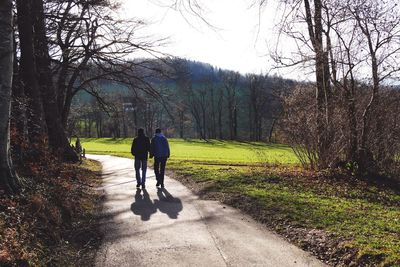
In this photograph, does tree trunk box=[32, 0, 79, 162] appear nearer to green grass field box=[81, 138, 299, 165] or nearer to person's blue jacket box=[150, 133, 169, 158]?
person's blue jacket box=[150, 133, 169, 158]

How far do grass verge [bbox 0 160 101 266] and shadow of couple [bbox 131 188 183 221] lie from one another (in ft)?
3.30

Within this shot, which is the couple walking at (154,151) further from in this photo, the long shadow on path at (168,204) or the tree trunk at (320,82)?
the tree trunk at (320,82)

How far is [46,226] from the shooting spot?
7.12m

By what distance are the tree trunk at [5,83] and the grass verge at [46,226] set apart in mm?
482

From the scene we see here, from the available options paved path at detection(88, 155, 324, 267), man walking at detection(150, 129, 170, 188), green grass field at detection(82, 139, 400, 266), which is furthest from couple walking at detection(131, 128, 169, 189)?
paved path at detection(88, 155, 324, 267)

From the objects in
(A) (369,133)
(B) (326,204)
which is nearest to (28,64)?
(B) (326,204)

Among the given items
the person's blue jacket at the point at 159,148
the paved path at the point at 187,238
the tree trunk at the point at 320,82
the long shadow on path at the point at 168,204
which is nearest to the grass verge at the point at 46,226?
the paved path at the point at 187,238

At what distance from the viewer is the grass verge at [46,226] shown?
575 cm

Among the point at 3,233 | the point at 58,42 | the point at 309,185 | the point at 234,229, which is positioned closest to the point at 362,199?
the point at 309,185

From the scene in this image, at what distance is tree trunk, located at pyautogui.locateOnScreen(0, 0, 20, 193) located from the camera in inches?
287

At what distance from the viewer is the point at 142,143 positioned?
13789mm

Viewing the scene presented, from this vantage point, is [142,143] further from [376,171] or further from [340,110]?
[376,171]

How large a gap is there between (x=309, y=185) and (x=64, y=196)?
25.0 feet

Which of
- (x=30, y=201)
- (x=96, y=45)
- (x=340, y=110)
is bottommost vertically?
(x=30, y=201)
